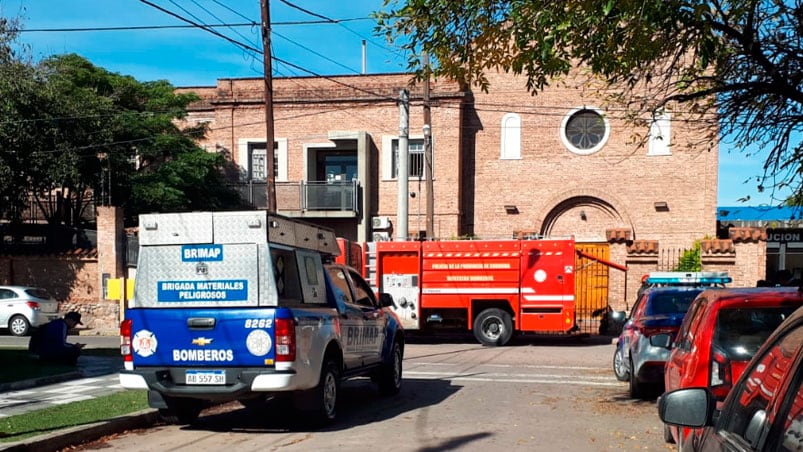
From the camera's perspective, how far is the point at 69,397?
11.3 meters

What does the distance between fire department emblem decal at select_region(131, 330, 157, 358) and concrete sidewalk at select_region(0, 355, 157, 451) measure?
0.93 m

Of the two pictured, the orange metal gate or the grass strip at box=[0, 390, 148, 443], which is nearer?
the grass strip at box=[0, 390, 148, 443]

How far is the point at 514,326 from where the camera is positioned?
840 inches

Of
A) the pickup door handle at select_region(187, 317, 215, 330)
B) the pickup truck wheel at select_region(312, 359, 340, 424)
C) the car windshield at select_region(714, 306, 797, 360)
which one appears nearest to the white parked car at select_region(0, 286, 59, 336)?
the pickup truck wheel at select_region(312, 359, 340, 424)

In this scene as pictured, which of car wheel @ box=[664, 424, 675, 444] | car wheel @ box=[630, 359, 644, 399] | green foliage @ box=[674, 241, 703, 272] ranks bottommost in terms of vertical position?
car wheel @ box=[630, 359, 644, 399]

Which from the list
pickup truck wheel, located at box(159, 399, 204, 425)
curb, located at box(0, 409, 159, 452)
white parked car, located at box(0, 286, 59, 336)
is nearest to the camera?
curb, located at box(0, 409, 159, 452)

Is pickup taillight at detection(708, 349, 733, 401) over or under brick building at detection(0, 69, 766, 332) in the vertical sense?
under

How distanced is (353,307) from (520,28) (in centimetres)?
428

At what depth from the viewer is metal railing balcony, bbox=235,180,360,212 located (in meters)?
32.3

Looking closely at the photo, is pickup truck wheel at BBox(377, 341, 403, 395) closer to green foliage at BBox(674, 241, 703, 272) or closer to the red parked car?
the red parked car

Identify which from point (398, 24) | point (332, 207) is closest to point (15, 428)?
point (398, 24)

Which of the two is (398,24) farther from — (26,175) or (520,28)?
(26,175)

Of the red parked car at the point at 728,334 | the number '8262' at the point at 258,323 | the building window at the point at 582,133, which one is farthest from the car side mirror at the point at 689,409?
the building window at the point at 582,133

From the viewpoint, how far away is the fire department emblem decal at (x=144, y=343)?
29.9ft
